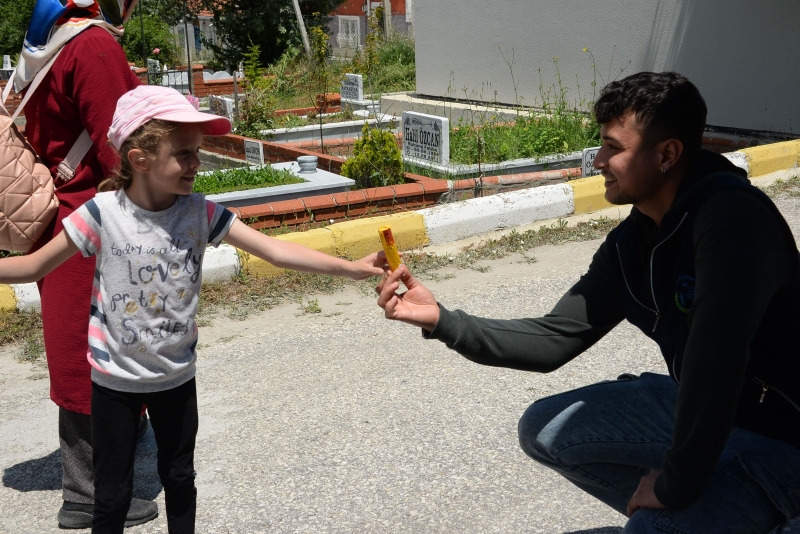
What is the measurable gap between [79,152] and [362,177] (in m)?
5.23

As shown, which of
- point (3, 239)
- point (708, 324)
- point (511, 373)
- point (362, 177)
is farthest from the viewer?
point (362, 177)

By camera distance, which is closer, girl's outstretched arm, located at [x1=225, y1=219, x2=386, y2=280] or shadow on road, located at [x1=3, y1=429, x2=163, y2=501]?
girl's outstretched arm, located at [x1=225, y1=219, x2=386, y2=280]

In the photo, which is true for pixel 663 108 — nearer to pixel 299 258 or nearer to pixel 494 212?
pixel 299 258

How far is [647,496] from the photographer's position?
2.13 metres

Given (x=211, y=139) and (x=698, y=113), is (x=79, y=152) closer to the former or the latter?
(x=698, y=113)

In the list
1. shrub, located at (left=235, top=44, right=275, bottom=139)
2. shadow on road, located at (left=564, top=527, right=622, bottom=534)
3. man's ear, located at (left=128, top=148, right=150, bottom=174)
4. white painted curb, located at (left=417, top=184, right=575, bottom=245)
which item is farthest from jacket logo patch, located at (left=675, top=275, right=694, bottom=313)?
shrub, located at (left=235, top=44, right=275, bottom=139)

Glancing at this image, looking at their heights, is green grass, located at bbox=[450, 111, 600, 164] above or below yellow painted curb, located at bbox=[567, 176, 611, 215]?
below

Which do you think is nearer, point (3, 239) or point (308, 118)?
point (3, 239)

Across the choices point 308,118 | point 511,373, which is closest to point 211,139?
point 308,118

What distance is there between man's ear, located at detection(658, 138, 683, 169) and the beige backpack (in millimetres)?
1830

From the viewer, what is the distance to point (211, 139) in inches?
456

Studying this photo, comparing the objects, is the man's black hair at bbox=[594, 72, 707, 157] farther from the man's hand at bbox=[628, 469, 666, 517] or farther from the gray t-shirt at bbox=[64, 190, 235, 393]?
the gray t-shirt at bbox=[64, 190, 235, 393]

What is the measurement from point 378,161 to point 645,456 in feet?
18.9

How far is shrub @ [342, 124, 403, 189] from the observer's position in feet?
25.9
